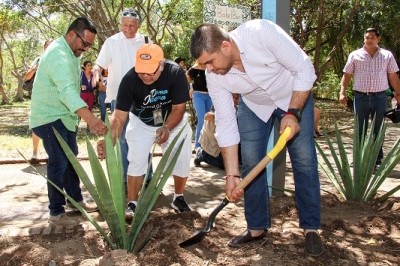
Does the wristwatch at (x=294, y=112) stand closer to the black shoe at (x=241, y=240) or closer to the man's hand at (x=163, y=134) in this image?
the black shoe at (x=241, y=240)

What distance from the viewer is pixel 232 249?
10.6 ft

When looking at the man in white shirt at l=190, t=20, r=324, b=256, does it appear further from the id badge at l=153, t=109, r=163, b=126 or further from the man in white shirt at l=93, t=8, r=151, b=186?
the man in white shirt at l=93, t=8, r=151, b=186

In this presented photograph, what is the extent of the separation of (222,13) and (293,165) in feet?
8.17

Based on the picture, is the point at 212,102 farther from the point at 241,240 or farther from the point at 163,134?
Result: the point at 241,240

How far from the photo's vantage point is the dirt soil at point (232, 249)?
9.78 ft

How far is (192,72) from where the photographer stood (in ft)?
21.6

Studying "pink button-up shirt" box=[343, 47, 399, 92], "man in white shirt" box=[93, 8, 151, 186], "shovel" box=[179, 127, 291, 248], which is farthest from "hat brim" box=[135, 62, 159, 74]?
"pink button-up shirt" box=[343, 47, 399, 92]

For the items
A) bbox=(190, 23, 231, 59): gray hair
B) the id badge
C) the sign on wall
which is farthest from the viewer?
the sign on wall

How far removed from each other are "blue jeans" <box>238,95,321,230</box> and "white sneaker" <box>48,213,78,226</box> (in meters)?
1.57

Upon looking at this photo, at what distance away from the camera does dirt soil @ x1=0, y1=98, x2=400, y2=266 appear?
2980 mm

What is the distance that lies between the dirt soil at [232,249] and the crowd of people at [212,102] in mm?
148

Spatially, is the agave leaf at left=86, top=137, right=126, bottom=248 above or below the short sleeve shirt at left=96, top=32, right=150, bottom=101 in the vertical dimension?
below

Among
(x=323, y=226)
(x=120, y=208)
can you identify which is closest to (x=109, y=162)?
(x=120, y=208)

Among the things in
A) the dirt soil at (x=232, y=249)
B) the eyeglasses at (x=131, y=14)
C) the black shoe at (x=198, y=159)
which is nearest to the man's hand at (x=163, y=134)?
the dirt soil at (x=232, y=249)
